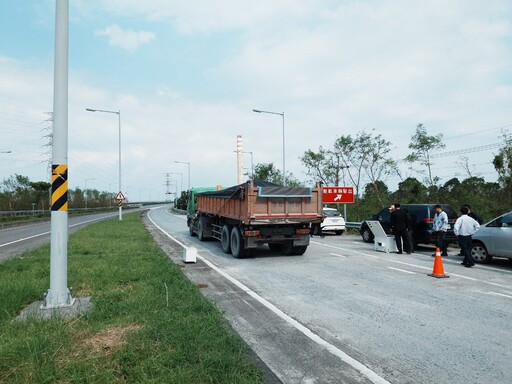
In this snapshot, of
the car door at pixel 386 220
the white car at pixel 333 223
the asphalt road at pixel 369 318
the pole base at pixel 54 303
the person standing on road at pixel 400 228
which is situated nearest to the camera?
the asphalt road at pixel 369 318

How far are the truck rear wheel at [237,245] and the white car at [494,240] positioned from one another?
22.4ft

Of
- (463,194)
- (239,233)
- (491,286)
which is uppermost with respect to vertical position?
(463,194)

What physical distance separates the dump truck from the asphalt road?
1131 millimetres

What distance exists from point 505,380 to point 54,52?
745 centimetres

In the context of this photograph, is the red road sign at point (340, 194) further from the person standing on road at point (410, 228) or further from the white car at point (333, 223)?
the person standing on road at point (410, 228)

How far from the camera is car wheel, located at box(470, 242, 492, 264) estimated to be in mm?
11398

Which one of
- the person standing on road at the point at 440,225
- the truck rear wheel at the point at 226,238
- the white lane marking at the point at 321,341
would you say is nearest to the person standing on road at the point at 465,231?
the person standing on road at the point at 440,225

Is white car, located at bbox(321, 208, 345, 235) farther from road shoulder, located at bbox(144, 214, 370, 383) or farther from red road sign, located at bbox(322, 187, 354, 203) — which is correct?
road shoulder, located at bbox(144, 214, 370, 383)

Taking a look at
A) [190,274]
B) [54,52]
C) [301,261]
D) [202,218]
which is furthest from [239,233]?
[54,52]

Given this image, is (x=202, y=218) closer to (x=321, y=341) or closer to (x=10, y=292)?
(x=10, y=292)

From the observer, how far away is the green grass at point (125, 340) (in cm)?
370

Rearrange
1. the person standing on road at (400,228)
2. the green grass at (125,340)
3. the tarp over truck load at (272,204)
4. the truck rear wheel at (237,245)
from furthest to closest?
1. the person standing on road at (400,228)
2. the truck rear wheel at (237,245)
3. the tarp over truck load at (272,204)
4. the green grass at (125,340)

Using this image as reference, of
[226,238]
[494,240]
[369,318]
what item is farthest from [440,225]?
[369,318]

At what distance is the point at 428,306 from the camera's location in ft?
22.0
